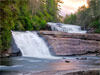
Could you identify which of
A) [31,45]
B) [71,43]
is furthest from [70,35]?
[31,45]

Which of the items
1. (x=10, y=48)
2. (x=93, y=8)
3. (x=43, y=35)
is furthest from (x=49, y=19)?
A: (x=10, y=48)

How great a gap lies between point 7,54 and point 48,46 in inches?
231

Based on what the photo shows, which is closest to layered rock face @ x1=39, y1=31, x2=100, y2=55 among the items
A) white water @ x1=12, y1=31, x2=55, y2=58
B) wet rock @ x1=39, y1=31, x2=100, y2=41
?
wet rock @ x1=39, y1=31, x2=100, y2=41

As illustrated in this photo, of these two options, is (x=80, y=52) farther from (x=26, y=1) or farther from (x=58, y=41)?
(x=26, y=1)

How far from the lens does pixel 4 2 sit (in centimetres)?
842

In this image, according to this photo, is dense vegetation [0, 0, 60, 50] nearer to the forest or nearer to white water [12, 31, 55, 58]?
A: the forest

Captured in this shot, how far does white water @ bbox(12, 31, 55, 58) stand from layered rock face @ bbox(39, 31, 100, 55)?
1.02 m

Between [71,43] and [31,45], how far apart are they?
18.1 feet

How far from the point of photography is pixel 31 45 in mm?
29000

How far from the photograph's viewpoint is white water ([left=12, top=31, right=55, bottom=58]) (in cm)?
2733

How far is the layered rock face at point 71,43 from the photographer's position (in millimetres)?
27953

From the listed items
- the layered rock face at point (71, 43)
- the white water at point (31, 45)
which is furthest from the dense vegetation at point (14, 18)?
the layered rock face at point (71, 43)

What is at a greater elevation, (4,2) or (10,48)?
(4,2)

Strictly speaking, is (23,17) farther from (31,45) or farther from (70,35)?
(70,35)
